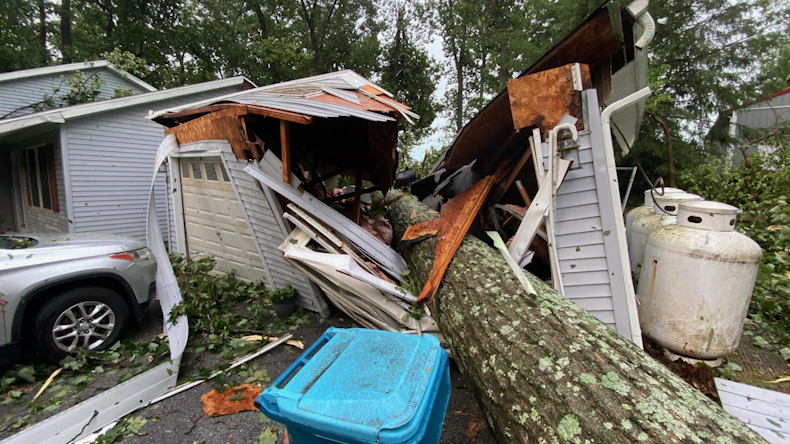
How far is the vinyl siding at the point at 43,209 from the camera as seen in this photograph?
7105mm

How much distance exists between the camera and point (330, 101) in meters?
3.29

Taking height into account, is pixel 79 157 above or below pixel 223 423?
above

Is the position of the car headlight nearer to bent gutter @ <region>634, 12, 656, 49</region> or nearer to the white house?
the white house

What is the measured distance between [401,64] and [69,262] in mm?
17729

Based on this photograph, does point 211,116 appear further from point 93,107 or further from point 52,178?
point 52,178

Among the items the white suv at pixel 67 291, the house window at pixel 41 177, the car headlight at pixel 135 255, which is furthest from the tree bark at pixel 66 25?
the white suv at pixel 67 291

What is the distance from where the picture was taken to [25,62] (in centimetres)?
1538

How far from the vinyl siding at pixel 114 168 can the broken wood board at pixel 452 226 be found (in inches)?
240

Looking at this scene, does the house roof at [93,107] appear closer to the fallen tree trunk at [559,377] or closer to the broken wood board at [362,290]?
the broken wood board at [362,290]

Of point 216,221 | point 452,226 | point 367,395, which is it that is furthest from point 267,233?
point 367,395

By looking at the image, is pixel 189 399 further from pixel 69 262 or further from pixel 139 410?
pixel 69 262

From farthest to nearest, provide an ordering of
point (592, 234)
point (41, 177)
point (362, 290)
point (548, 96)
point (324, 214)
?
point (41, 177)
point (324, 214)
point (362, 290)
point (592, 234)
point (548, 96)

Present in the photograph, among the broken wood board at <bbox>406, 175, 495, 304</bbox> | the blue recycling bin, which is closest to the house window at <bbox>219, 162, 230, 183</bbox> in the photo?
the broken wood board at <bbox>406, 175, 495, 304</bbox>

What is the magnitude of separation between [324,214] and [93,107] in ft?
21.8
